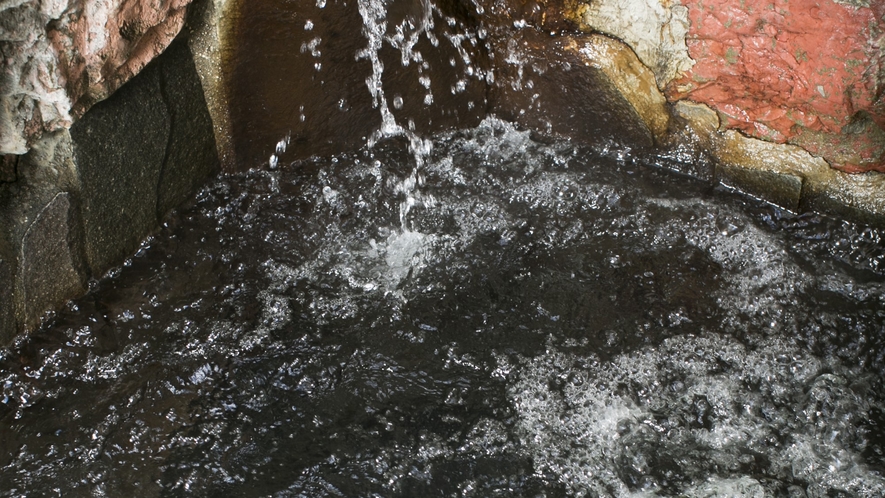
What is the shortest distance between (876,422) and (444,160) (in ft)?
4.61

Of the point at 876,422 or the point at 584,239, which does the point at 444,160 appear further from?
the point at 876,422

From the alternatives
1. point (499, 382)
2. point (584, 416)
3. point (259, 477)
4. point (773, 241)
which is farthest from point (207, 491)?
point (773, 241)

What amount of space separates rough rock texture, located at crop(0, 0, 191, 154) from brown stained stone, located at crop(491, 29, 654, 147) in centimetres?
114

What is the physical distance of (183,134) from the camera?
2268 mm

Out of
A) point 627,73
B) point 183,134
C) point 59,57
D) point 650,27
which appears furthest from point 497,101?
point 59,57

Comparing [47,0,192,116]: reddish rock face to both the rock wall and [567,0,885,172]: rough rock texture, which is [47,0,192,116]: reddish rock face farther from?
[567,0,885,172]: rough rock texture

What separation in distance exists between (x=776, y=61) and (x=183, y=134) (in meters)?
1.64

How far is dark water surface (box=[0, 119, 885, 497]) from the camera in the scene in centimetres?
169

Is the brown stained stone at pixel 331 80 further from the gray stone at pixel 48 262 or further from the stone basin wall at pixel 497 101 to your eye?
the gray stone at pixel 48 262

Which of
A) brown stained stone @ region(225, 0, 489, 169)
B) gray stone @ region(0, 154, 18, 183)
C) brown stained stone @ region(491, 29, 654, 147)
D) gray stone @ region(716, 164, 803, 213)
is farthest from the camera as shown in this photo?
brown stained stone @ region(491, 29, 654, 147)

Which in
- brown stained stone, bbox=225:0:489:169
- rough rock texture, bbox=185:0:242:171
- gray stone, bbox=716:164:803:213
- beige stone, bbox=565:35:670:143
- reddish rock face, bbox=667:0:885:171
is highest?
rough rock texture, bbox=185:0:242:171

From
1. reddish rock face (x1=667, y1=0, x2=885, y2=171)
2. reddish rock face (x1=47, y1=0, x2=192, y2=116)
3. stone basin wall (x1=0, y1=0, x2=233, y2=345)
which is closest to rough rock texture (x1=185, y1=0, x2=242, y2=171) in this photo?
stone basin wall (x1=0, y1=0, x2=233, y2=345)

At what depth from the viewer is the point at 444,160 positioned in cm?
261

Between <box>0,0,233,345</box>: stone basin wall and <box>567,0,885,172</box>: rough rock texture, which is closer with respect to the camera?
<box>0,0,233,345</box>: stone basin wall
